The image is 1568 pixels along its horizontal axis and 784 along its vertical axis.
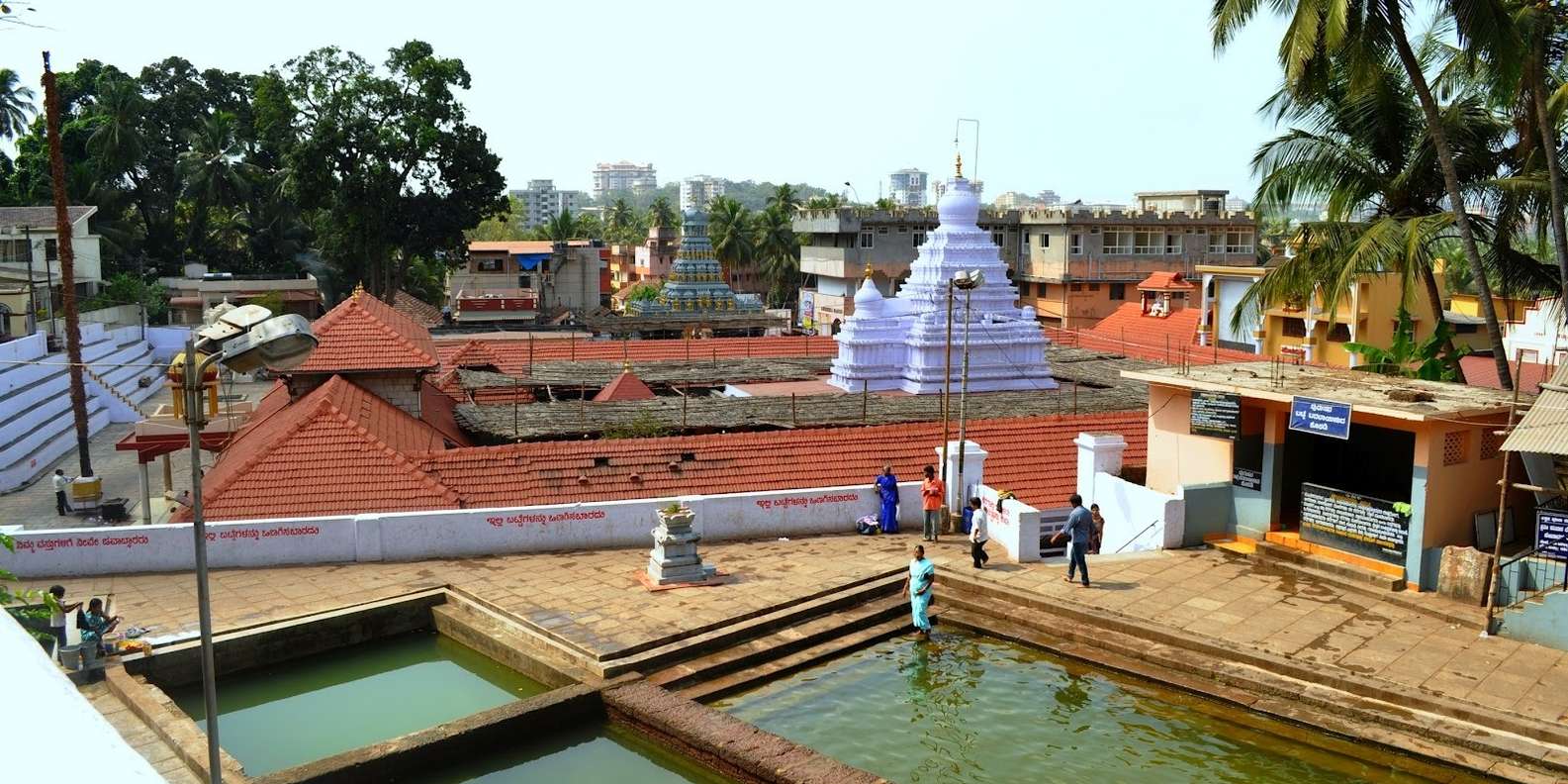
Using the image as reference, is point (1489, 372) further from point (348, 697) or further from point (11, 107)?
point (11, 107)

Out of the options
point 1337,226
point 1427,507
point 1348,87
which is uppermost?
point 1348,87

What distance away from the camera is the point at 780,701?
1238cm

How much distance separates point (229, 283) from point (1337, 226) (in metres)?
42.3

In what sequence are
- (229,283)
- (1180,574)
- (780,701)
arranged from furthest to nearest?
(229,283) < (1180,574) < (780,701)

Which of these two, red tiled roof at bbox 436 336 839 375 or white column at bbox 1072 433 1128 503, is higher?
red tiled roof at bbox 436 336 839 375

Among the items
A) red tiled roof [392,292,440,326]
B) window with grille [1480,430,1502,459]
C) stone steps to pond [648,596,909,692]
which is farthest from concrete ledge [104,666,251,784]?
red tiled roof [392,292,440,326]

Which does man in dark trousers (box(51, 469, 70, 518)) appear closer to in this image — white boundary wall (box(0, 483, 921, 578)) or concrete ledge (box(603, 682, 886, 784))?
white boundary wall (box(0, 483, 921, 578))

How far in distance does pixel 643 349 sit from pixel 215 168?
92.5 ft

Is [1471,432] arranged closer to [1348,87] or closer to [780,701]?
[1348,87]

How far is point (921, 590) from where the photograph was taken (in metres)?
14.0

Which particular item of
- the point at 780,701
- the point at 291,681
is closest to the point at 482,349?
the point at 291,681

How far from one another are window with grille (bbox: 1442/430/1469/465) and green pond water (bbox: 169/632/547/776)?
35.6 ft

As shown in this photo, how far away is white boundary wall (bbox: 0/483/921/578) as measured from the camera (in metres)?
14.8

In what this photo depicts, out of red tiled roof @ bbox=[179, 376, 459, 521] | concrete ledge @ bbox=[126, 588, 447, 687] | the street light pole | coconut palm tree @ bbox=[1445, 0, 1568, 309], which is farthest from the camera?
red tiled roof @ bbox=[179, 376, 459, 521]
